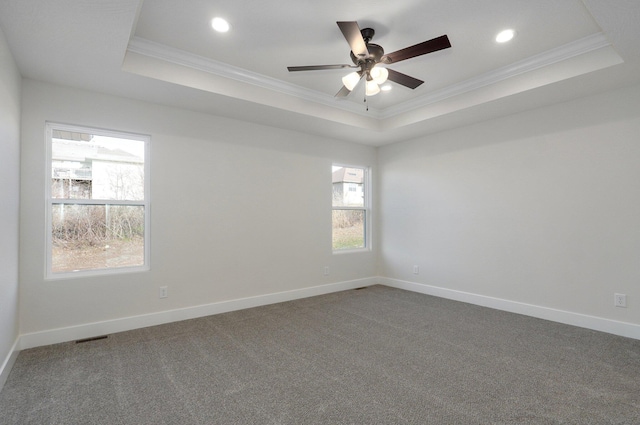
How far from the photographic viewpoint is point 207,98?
3494 mm

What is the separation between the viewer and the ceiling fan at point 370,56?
2.34 metres

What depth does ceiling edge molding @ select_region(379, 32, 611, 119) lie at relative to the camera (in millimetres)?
2873

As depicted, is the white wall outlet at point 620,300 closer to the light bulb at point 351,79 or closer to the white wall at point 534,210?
the white wall at point 534,210

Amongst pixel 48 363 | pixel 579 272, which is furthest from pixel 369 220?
pixel 48 363

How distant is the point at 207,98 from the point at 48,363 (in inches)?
110

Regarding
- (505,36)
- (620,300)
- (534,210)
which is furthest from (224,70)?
(620,300)

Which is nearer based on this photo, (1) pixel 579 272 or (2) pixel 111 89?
(2) pixel 111 89

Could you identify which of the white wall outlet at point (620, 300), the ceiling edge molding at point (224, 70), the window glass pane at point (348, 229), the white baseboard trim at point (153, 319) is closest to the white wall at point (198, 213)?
the white baseboard trim at point (153, 319)

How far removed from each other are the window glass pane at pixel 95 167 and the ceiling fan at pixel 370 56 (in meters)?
2.12

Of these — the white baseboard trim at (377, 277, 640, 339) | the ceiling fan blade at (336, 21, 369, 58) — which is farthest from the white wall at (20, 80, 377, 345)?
the ceiling fan blade at (336, 21, 369, 58)

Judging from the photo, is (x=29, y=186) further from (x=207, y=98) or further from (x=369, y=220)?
(x=369, y=220)

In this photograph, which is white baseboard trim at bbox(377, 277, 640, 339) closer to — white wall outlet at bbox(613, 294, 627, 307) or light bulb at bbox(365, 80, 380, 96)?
white wall outlet at bbox(613, 294, 627, 307)

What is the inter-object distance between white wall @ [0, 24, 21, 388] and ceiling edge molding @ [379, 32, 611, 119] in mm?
4106

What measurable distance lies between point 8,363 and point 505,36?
194 inches
